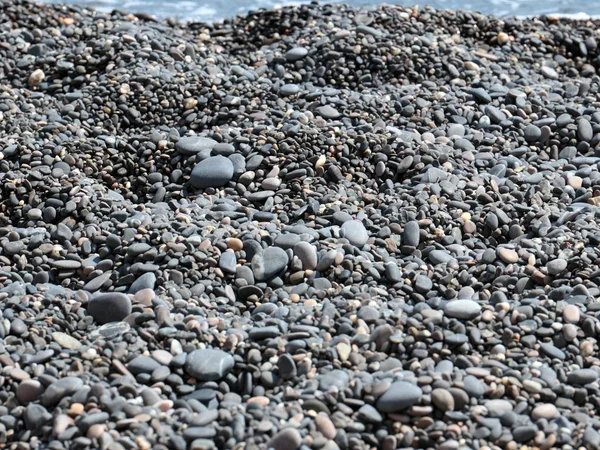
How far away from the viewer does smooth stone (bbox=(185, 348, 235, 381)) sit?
2098 millimetres

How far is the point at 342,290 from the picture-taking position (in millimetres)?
2486

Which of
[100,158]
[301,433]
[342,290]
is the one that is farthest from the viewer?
[100,158]

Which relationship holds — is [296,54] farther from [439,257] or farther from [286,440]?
[286,440]

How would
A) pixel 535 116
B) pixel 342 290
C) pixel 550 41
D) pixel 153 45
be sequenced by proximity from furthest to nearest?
pixel 550 41 < pixel 153 45 < pixel 535 116 < pixel 342 290

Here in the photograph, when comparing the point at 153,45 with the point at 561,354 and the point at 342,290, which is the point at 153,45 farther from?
the point at 561,354

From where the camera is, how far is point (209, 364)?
211cm

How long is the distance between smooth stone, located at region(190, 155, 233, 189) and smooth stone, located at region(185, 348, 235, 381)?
107 centimetres

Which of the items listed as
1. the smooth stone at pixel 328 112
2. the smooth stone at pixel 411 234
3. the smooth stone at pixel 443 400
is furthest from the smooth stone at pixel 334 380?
the smooth stone at pixel 328 112

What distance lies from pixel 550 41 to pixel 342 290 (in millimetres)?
2630

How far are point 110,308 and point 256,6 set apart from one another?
3.84m

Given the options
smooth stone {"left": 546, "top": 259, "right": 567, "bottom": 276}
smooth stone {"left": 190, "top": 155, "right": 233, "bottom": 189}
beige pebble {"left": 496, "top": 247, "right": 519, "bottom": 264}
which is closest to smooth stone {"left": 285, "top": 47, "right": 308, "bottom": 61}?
smooth stone {"left": 190, "top": 155, "right": 233, "bottom": 189}

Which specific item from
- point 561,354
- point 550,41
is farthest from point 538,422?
point 550,41

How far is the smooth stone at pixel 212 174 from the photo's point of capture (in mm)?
3088

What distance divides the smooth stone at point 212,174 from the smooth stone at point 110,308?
79 cm
